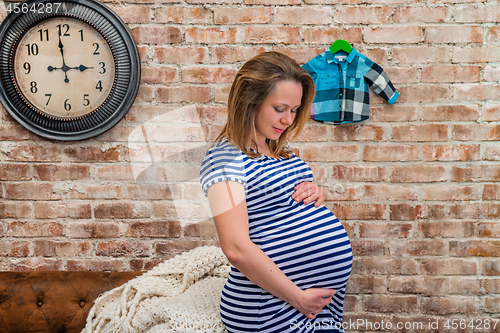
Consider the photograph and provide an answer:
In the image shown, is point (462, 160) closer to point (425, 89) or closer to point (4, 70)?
point (425, 89)

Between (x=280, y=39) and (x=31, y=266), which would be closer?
(x=280, y=39)

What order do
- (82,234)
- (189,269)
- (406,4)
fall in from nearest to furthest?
(189,269) < (406,4) < (82,234)

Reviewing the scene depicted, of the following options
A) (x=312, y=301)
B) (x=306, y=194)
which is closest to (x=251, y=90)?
(x=306, y=194)

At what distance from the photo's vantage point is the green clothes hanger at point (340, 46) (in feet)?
4.70

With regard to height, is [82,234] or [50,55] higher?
[50,55]

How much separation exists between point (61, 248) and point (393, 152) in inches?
62.4

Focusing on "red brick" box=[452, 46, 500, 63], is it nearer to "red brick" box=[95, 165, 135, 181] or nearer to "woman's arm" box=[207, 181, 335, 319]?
"woman's arm" box=[207, 181, 335, 319]

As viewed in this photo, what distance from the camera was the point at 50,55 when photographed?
1.46 meters

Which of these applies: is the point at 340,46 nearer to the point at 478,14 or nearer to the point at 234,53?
the point at 234,53

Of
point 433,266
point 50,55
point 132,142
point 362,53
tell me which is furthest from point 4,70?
point 433,266

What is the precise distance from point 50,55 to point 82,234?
31.9 inches

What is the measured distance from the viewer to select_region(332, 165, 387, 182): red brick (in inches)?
59.5

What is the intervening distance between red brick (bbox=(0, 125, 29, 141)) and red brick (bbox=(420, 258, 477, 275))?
1898 millimetres

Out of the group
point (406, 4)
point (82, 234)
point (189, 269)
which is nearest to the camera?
point (189, 269)
